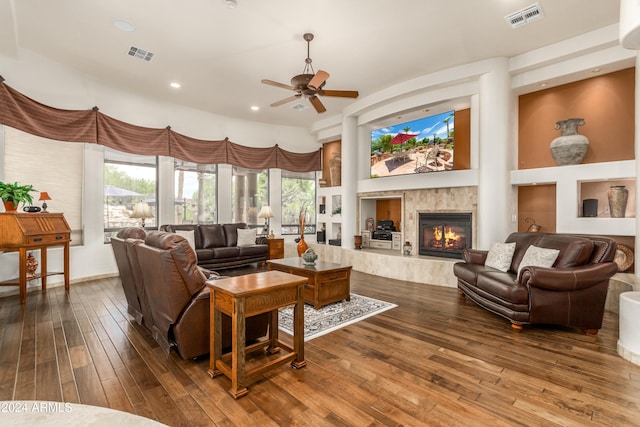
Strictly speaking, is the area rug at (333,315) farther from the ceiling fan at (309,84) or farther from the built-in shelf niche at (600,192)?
the built-in shelf niche at (600,192)

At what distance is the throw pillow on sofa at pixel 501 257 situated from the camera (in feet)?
13.1

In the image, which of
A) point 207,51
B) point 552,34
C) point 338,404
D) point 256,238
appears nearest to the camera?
point 338,404

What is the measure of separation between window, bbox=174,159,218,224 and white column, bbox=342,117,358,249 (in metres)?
3.08

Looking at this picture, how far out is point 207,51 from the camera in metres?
4.43

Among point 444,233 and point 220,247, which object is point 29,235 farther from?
point 444,233

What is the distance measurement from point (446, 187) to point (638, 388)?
3.66m

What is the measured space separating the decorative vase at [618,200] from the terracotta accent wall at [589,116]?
1.50ft

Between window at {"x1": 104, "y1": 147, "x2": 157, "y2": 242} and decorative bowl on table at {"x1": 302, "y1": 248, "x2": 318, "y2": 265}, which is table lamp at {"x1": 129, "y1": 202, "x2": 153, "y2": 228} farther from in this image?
decorative bowl on table at {"x1": 302, "y1": 248, "x2": 318, "y2": 265}

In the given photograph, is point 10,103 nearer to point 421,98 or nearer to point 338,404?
point 338,404

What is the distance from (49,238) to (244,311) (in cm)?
400

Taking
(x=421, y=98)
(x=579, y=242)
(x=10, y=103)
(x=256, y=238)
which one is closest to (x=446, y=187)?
(x=421, y=98)

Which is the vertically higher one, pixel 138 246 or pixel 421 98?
pixel 421 98

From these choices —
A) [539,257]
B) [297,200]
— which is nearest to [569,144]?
[539,257]

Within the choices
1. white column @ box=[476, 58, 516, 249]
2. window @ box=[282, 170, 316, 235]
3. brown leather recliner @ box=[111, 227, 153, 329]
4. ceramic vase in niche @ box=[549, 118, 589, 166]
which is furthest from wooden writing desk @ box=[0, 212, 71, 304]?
ceramic vase in niche @ box=[549, 118, 589, 166]
